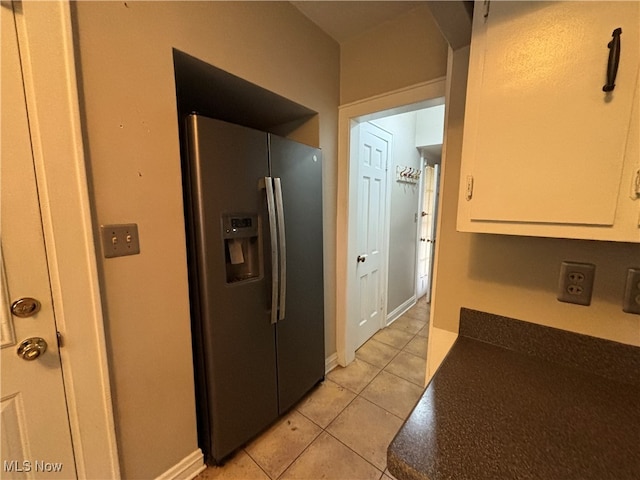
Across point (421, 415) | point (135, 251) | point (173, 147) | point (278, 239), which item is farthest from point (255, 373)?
point (173, 147)

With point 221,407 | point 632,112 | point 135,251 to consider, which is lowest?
point 221,407

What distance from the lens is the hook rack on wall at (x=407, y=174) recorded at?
2868 millimetres

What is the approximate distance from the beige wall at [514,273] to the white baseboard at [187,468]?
1.38 meters

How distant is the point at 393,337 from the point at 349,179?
1766 millimetres

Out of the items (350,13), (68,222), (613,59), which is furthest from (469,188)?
(350,13)

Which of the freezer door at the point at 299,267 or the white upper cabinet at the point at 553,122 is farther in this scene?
the freezer door at the point at 299,267

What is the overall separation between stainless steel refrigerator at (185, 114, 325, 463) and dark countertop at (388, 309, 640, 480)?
946mm

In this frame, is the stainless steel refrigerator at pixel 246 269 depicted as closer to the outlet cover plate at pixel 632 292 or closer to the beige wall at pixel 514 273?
the beige wall at pixel 514 273

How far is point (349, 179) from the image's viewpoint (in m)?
1.96

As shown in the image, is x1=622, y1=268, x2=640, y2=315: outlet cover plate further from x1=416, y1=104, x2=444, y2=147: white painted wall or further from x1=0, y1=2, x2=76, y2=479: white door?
x1=416, y1=104, x2=444, y2=147: white painted wall

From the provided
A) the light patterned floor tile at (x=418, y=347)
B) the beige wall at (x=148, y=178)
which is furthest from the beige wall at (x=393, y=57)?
the light patterned floor tile at (x=418, y=347)

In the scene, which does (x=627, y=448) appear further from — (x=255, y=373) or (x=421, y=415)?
(x=255, y=373)

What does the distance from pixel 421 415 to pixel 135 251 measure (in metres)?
1.13

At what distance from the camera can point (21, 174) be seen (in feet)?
2.66
